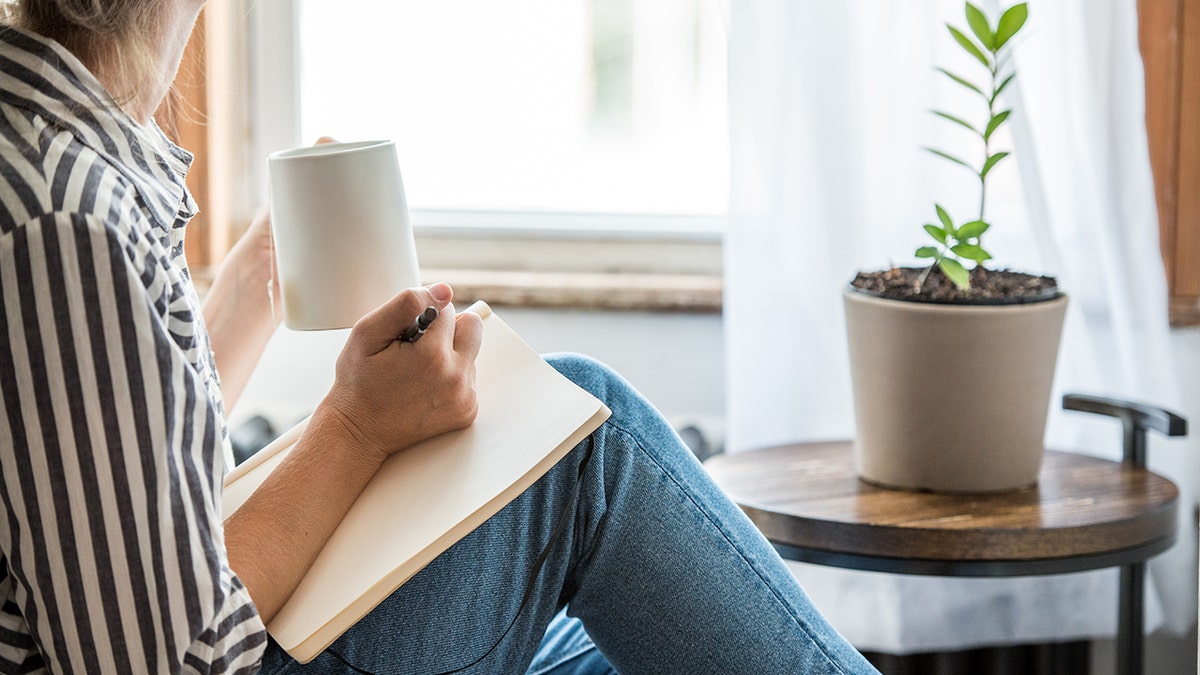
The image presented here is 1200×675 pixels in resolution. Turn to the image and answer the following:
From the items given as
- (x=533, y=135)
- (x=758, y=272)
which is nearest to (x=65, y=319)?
(x=758, y=272)

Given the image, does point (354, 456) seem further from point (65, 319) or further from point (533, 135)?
point (533, 135)

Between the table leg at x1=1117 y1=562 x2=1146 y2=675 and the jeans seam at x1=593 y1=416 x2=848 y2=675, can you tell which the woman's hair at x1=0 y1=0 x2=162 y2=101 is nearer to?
the jeans seam at x1=593 y1=416 x2=848 y2=675

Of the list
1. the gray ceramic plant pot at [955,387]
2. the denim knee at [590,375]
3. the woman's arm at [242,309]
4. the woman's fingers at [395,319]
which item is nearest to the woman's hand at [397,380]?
the woman's fingers at [395,319]

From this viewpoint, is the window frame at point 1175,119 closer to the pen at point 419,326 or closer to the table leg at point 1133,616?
the table leg at point 1133,616

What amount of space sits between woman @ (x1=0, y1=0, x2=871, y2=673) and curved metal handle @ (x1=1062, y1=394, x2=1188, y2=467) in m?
0.52

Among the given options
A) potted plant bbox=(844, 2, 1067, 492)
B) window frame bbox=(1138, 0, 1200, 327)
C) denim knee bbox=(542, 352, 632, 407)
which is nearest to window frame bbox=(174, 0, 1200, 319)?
window frame bbox=(1138, 0, 1200, 327)

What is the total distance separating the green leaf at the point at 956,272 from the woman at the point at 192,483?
326 millimetres

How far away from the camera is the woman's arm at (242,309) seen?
3.42ft

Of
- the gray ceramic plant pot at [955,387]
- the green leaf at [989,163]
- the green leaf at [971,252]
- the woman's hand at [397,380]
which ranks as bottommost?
the gray ceramic plant pot at [955,387]

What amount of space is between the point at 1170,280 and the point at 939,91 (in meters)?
0.40

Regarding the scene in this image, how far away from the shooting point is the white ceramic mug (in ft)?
2.68

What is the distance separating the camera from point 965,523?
1009mm

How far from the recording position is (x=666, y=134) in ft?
5.88

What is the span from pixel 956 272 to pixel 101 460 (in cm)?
74
